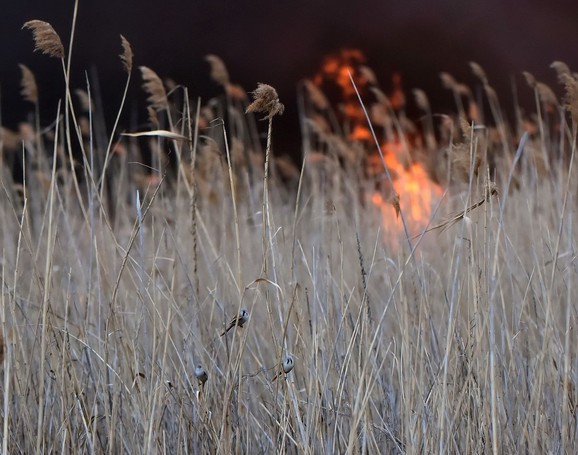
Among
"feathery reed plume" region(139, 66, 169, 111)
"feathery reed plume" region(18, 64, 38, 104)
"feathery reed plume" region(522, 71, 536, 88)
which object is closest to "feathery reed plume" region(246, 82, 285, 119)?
"feathery reed plume" region(139, 66, 169, 111)

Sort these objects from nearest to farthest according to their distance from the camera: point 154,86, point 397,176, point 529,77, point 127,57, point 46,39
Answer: point 46,39 → point 127,57 → point 154,86 → point 529,77 → point 397,176

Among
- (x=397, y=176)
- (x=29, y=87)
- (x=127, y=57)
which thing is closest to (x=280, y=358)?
(x=127, y=57)

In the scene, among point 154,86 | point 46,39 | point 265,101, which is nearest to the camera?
point 265,101

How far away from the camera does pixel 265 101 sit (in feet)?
4.69

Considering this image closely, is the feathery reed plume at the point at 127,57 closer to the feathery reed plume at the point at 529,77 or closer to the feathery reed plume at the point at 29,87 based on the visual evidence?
the feathery reed plume at the point at 29,87

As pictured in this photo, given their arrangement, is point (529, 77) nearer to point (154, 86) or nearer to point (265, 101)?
point (154, 86)

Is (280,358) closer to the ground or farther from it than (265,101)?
closer to the ground

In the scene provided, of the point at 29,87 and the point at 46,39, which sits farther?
the point at 29,87

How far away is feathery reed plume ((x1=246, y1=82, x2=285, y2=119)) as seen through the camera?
142 cm

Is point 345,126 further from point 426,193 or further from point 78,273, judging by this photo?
point 78,273

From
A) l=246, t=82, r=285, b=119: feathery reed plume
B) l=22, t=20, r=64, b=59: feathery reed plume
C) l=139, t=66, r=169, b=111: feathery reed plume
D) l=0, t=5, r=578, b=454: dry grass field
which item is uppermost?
l=22, t=20, r=64, b=59: feathery reed plume

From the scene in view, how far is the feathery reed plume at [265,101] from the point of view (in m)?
1.42

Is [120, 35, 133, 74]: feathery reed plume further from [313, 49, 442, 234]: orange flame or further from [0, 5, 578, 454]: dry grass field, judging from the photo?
[313, 49, 442, 234]: orange flame

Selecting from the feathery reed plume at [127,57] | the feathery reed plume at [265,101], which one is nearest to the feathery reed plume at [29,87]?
the feathery reed plume at [127,57]
